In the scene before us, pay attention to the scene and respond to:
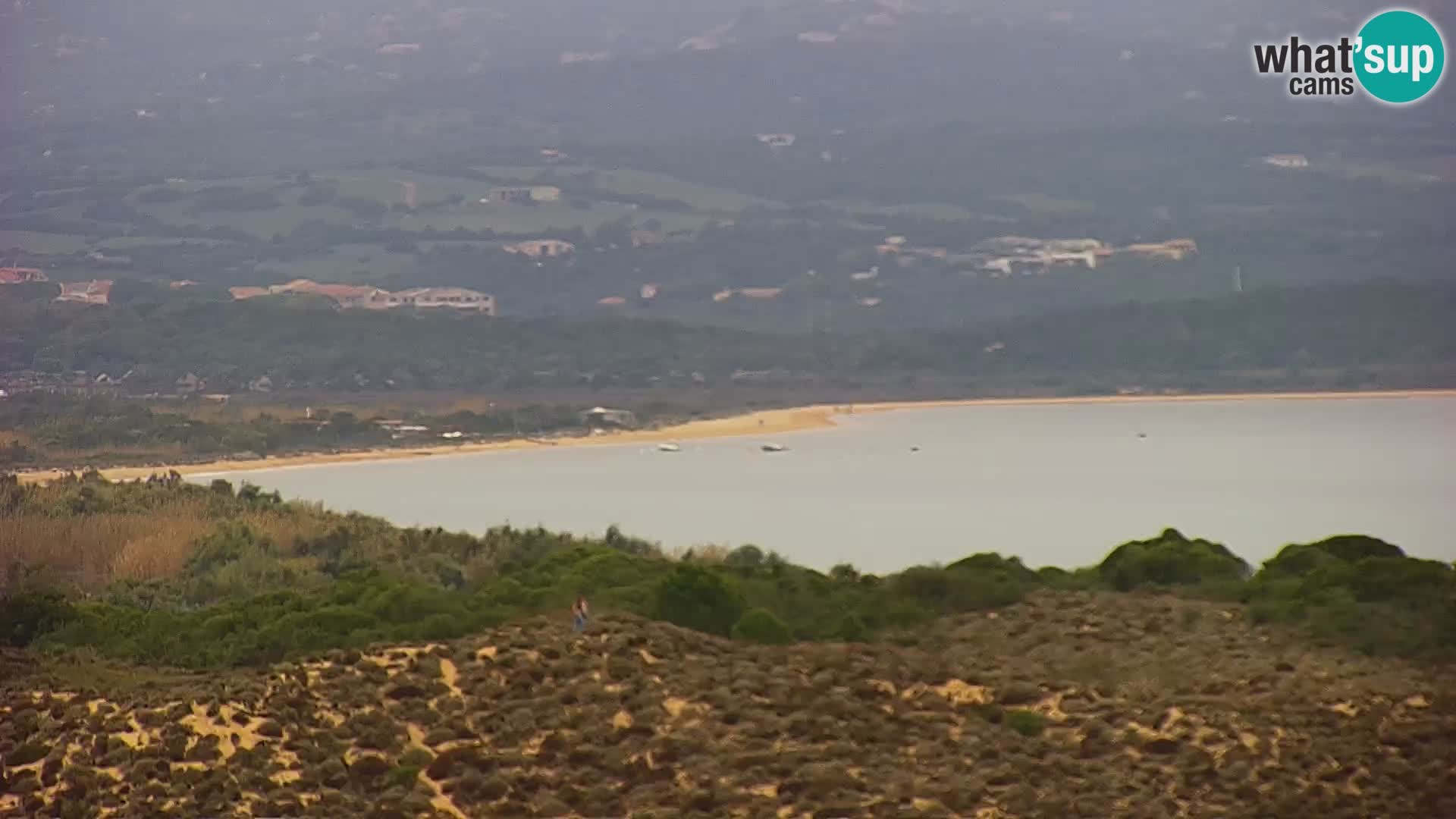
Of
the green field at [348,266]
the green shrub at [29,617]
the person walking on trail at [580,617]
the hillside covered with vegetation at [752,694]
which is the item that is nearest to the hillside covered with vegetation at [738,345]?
the green field at [348,266]

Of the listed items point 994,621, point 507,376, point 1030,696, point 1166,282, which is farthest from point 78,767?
point 1166,282

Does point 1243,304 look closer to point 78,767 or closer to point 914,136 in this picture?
point 914,136

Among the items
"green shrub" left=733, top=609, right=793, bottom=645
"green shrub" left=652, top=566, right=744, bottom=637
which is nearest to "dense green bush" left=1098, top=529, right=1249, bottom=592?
"green shrub" left=652, top=566, right=744, bottom=637

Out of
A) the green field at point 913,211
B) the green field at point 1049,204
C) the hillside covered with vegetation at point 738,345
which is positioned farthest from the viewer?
the green field at point 1049,204

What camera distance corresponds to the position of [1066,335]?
5831 cm

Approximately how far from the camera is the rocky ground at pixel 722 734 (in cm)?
1773

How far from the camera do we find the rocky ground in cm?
1773

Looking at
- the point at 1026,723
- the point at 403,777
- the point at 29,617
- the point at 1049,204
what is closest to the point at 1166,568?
the point at 1026,723

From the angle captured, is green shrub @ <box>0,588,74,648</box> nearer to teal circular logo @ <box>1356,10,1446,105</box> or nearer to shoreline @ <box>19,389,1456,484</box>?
shoreline @ <box>19,389,1456,484</box>

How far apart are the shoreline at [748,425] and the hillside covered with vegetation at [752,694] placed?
1937 centimetres

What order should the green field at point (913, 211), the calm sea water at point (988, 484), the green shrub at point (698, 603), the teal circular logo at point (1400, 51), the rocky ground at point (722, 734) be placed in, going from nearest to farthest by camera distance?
the rocky ground at point (722, 734)
the green shrub at point (698, 603)
the teal circular logo at point (1400, 51)
the calm sea water at point (988, 484)
the green field at point (913, 211)

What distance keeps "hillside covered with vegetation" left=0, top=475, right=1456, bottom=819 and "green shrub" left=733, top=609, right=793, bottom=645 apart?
4 centimetres

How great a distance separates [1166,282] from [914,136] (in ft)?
42.7

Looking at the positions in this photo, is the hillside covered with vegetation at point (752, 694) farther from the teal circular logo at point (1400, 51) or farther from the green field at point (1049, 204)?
the green field at point (1049, 204)
